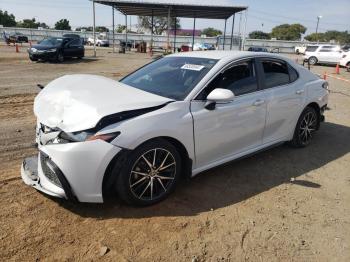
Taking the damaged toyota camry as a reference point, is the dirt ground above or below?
below

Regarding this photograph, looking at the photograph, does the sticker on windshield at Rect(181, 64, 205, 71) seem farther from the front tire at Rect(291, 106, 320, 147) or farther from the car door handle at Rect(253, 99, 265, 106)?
the front tire at Rect(291, 106, 320, 147)

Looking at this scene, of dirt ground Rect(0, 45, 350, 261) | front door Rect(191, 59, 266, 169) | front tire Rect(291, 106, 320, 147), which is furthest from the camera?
front tire Rect(291, 106, 320, 147)

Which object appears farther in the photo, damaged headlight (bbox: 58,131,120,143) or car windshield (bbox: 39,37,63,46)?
car windshield (bbox: 39,37,63,46)

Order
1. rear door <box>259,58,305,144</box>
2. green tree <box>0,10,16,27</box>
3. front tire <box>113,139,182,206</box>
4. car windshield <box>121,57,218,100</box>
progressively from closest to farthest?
front tire <box>113,139,182,206</box> < car windshield <box>121,57,218,100</box> < rear door <box>259,58,305,144</box> < green tree <box>0,10,16,27</box>

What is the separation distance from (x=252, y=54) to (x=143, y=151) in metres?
2.30

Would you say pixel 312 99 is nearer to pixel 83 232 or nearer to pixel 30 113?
pixel 83 232

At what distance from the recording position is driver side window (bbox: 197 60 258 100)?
4127 mm

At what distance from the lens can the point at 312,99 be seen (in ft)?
18.7

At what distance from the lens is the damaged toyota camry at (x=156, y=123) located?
326 centimetres

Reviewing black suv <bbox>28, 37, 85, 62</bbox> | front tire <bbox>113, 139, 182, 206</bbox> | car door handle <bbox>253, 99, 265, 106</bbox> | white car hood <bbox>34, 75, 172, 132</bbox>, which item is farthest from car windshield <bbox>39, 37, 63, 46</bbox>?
front tire <bbox>113, 139, 182, 206</bbox>

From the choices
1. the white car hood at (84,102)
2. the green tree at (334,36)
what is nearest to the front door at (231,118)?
the white car hood at (84,102)

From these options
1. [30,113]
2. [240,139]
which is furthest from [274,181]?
[30,113]

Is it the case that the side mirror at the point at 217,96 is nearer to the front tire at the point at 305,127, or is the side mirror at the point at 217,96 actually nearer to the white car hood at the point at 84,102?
the white car hood at the point at 84,102

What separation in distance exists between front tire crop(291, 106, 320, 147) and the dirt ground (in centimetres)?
69
